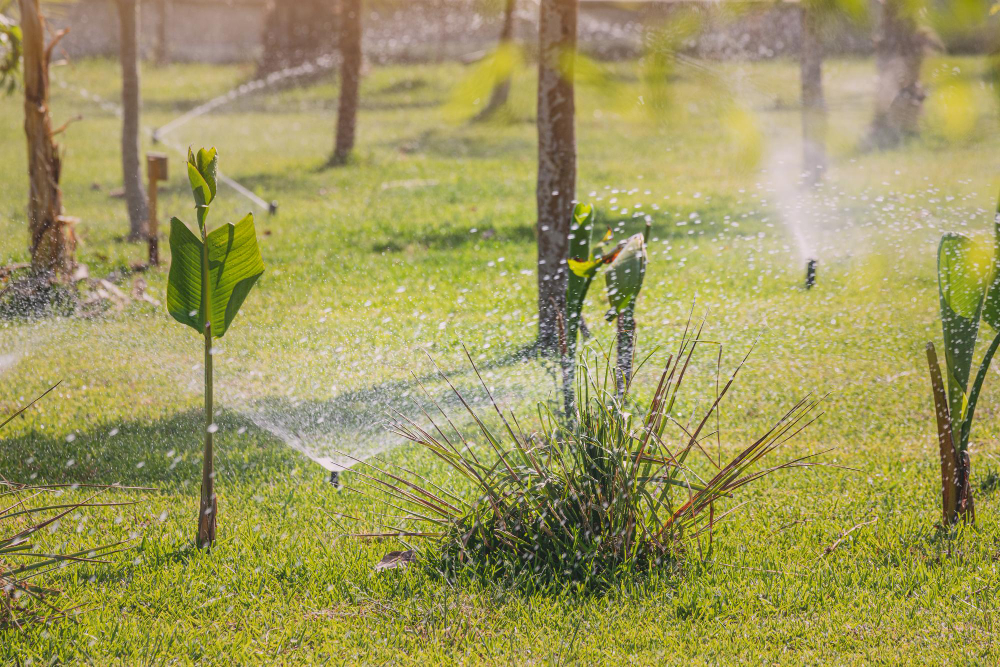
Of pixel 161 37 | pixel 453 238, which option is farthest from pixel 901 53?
pixel 161 37

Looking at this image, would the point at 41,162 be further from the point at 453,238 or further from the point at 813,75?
the point at 813,75

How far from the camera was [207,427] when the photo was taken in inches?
113

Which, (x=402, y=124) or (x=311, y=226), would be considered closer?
(x=311, y=226)

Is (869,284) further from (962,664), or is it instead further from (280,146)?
(280,146)

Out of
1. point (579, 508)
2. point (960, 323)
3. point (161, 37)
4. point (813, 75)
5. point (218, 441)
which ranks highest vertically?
point (161, 37)

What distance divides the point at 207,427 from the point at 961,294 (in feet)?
8.35

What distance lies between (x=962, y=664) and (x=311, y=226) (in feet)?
24.5

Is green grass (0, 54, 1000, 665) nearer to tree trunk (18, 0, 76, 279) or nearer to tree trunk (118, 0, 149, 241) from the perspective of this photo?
tree trunk (118, 0, 149, 241)

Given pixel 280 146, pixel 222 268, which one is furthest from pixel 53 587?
pixel 280 146

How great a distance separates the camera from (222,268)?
A: 9.27 feet

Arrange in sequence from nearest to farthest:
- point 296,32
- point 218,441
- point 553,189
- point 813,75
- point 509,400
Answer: point 813,75, point 218,441, point 509,400, point 553,189, point 296,32

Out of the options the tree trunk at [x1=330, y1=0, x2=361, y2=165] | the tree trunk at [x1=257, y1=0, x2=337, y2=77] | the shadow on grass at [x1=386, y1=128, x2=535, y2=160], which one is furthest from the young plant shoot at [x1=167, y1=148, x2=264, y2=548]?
the tree trunk at [x1=257, y1=0, x2=337, y2=77]

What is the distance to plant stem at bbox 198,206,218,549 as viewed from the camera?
2.77m

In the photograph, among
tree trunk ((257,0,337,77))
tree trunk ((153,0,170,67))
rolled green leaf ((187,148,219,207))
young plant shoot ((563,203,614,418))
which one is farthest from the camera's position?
tree trunk ((153,0,170,67))
